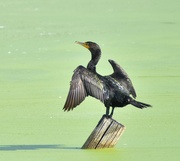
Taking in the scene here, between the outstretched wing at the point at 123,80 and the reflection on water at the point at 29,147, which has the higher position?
the outstretched wing at the point at 123,80

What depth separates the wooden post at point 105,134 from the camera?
5.11m

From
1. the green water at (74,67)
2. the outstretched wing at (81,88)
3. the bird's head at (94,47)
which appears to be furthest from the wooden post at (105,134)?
the bird's head at (94,47)

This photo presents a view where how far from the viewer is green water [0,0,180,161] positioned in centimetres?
534

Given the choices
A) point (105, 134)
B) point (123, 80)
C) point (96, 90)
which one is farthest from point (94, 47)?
point (105, 134)

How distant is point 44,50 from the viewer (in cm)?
949

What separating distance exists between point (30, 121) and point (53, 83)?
168cm

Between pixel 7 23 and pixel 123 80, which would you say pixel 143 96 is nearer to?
pixel 123 80

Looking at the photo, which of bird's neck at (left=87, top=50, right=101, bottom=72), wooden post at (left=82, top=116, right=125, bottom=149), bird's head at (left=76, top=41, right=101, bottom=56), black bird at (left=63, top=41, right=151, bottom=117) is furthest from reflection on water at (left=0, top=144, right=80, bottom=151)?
bird's head at (left=76, top=41, right=101, bottom=56)

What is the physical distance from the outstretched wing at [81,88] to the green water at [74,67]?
0.35 metres

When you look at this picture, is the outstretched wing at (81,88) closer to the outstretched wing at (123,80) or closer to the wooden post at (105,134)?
the wooden post at (105,134)

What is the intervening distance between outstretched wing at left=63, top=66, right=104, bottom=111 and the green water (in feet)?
1.14

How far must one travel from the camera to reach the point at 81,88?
5.17m

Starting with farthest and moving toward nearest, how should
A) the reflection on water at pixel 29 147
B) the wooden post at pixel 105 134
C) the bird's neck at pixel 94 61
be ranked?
the bird's neck at pixel 94 61 → the reflection on water at pixel 29 147 → the wooden post at pixel 105 134

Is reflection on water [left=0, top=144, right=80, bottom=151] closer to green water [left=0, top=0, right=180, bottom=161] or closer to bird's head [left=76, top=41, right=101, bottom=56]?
green water [left=0, top=0, right=180, bottom=161]
